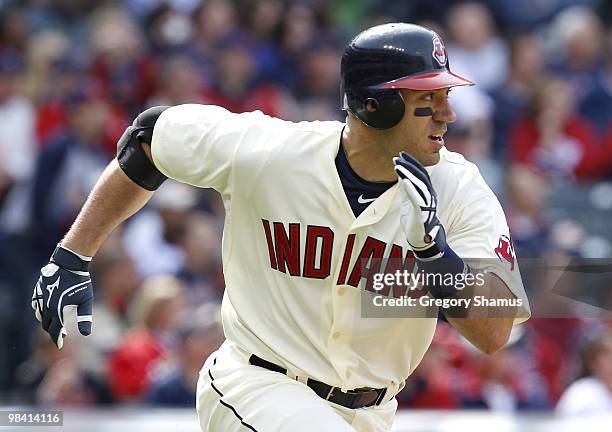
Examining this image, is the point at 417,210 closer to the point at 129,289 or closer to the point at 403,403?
the point at 403,403

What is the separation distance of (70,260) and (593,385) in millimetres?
3942

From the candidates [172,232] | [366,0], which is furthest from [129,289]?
[366,0]

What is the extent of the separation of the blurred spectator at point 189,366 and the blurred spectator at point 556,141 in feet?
11.6

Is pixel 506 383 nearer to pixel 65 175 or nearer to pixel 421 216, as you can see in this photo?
pixel 65 175

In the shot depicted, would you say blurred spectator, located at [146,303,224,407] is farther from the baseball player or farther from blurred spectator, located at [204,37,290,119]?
blurred spectator, located at [204,37,290,119]

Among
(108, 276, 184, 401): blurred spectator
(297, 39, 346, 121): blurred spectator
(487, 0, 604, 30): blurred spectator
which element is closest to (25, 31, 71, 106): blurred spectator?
(297, 39, 346, 121): blurred spectator

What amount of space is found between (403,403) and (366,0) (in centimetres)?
504

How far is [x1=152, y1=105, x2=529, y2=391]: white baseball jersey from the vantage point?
4.14 metres

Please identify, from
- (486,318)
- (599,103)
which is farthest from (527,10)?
(486,318)

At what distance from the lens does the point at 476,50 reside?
34.6 feet

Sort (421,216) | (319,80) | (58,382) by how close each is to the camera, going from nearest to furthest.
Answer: (421,216) → (58,382) → (319,80)

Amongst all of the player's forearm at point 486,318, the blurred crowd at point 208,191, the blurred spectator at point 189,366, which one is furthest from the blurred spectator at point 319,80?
the player's forearm at point 486,318

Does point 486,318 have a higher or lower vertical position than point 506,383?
higher

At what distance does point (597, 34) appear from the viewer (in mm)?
10750
